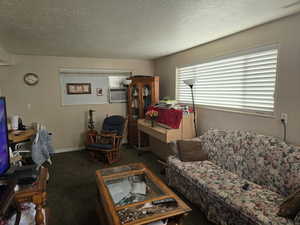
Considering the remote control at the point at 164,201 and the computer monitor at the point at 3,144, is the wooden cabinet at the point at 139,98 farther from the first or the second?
the computer monitor at the point at 3,144

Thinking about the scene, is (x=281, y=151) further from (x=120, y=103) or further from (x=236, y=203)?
(x=120, y=103)

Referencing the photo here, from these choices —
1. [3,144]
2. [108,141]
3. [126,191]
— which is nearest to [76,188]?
[126,191]

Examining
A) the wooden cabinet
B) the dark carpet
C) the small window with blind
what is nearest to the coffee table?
the dark carpet

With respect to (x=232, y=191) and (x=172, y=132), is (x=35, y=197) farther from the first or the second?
(x=172, y=132)

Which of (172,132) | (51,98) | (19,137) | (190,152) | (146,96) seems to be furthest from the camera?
(146,96)

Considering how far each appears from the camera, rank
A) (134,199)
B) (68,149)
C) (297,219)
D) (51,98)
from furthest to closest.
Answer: (68,149)
(51,98)
(134,199)
(297,219)

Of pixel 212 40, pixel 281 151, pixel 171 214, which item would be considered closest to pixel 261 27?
pixel 212 40

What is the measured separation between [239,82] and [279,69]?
576 millimetres

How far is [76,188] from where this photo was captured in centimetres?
275

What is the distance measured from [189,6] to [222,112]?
1751 mm

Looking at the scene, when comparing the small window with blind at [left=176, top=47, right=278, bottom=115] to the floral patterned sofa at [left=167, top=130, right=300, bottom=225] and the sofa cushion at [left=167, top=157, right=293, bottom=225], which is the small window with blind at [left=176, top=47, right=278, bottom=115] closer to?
the floral patterned sofa at [left=167, top=130, right=300, bottom=225]

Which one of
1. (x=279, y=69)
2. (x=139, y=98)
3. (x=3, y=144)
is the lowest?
(x=3, y=144)

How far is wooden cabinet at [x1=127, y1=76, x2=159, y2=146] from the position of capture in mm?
4398

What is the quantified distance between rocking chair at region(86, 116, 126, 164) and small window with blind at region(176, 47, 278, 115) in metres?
1.76
